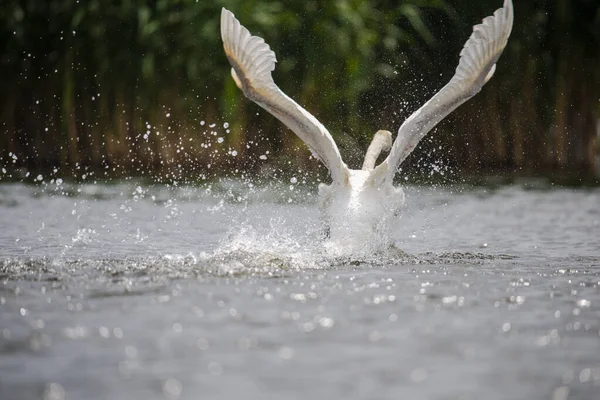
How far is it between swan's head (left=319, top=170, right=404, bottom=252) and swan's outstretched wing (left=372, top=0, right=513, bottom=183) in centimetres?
16

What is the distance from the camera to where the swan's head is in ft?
35.3

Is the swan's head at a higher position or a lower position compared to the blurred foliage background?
lower

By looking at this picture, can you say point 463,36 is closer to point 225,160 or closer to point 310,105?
point 310,105

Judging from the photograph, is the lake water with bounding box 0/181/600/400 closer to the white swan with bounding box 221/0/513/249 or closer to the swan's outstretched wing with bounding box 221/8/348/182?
the white swan with bounding box 221/0/513/249

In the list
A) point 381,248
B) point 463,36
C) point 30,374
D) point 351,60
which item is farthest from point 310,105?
point 30,374

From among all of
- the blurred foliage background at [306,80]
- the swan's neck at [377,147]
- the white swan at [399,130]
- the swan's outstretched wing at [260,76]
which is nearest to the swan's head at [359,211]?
the white swan at [399,130]

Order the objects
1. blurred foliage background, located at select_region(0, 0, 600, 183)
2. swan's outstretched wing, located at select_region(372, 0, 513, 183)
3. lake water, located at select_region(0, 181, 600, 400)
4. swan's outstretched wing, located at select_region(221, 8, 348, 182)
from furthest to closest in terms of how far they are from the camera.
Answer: blurred foliage background, located at select_region(0, 0, 600, 183) < swan's outstretched wing, located at select_region(372, 0, 513, 183) < swan's outstretched wing, located at select_region(221, 8, 348, 182) < lake water, located at select_region(0, 181, 600, 400)

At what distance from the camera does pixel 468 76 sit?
35.9ft

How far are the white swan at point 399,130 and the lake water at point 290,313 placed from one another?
312 mm

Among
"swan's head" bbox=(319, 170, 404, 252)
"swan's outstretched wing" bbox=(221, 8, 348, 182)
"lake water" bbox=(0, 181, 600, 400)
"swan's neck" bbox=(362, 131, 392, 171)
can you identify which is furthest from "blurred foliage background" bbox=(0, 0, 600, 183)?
"swan's outstretched wing" bbox=(221, 8, 348, 182)

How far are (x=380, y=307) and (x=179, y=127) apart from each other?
557 inches

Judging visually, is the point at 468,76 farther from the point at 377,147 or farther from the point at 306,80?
the point at 306,80

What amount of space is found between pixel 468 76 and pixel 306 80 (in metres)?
10.7

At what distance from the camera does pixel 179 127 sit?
71.3 ft
